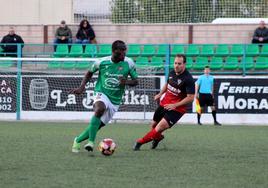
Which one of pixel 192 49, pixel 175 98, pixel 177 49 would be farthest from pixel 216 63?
pixel 175 98

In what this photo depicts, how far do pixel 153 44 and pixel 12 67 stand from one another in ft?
16.9

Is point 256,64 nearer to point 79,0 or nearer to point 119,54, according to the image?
point 79,0

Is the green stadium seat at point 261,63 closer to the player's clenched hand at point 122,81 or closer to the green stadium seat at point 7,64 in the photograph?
the green stadium seat at point 7,64

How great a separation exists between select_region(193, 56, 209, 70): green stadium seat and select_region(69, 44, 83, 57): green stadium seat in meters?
4.06

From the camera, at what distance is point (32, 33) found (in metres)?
29.2

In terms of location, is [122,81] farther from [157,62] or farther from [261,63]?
[261,63]

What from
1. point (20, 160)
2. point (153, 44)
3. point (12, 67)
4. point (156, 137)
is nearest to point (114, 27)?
point (153, 44)

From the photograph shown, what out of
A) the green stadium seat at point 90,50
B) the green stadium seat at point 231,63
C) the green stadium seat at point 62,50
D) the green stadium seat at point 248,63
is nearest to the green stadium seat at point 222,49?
the green stadium seat at point 231,63

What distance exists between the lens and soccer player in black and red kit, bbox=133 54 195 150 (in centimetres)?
1293

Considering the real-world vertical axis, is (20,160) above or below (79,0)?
below

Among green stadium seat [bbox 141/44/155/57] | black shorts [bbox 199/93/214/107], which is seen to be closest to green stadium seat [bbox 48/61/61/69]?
green stadium seat [bbox 141/44/155/57]

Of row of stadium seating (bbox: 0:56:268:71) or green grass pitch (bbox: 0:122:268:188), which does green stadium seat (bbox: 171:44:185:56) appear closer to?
row of stadium seating (bbox: 0:56:268:71)

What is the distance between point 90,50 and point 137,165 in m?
17.1

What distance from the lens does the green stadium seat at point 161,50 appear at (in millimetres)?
26281
